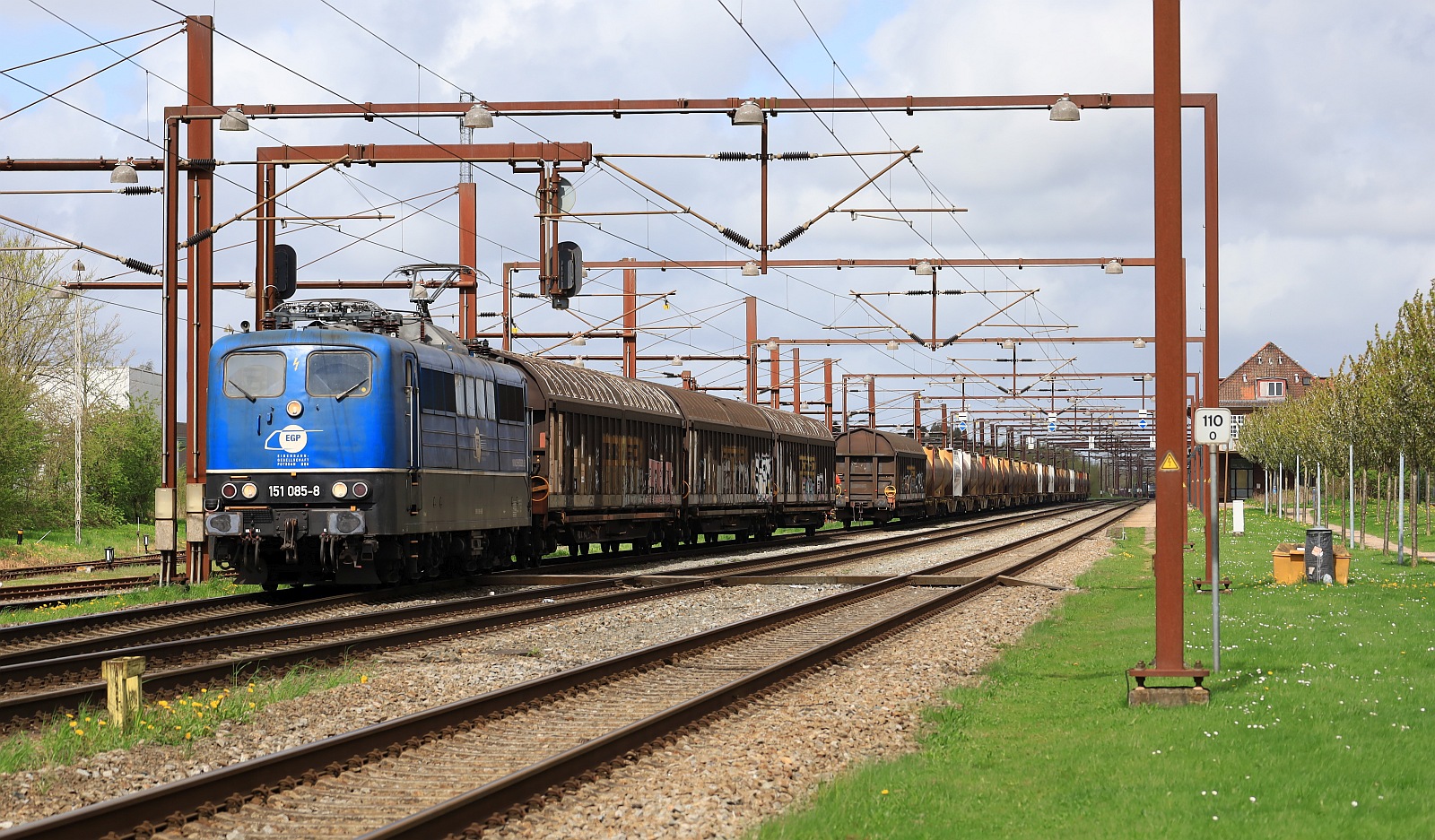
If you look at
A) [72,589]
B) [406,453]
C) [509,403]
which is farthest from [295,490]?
[72,589]

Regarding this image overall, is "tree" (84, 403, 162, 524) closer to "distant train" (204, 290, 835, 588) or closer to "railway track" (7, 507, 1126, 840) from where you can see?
"distant train" (204, 290, 835, 588)

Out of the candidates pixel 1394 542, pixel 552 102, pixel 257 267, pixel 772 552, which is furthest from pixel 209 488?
pixel 1394 542

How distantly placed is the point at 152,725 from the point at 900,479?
48.6 metres

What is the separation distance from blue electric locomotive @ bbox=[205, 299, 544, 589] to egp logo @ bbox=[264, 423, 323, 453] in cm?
1

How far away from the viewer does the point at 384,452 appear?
20359 millimetres

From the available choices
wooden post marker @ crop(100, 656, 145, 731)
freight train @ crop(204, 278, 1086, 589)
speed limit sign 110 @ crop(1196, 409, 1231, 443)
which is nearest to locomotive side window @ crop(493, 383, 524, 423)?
freight train @ crop(204, 278, 1086, 589)

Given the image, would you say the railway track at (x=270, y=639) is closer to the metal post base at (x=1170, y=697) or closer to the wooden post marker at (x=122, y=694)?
the wooden post marker at (x=122, y=694)

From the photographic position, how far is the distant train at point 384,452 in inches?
799

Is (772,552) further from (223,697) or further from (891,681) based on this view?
A: (223,697)

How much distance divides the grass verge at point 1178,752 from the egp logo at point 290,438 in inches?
395

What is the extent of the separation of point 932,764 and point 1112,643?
25.0 feet

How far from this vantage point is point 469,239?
95.4 feet

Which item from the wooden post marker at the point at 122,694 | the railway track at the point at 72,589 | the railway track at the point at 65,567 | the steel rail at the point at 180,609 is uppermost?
the wooden post marker at the point at 122,694

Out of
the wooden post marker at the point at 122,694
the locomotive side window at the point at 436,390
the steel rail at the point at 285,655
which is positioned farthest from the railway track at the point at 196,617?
the wooden post marker at the point at 122,694
